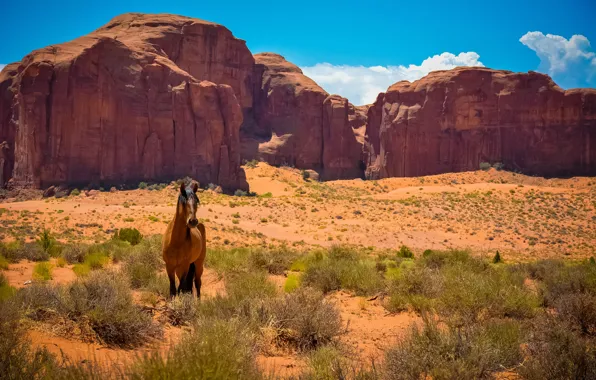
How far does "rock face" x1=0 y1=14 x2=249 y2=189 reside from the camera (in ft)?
156

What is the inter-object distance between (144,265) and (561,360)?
10566mm

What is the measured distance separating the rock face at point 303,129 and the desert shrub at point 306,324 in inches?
2647

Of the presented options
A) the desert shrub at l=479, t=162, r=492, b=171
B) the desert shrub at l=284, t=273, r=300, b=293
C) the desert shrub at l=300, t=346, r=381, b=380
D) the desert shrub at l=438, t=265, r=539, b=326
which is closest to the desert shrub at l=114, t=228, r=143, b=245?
the desert shrub at l=284, t=273, r=300, b=293

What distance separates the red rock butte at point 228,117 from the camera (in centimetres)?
4791

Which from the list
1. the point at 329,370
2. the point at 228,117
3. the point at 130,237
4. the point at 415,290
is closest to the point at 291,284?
the point at 415,290

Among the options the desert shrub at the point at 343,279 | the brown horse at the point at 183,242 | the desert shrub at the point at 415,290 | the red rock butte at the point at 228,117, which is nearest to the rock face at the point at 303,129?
the red rock butte at the point at 228,117

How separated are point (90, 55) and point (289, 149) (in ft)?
116

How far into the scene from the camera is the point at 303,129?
7775cm

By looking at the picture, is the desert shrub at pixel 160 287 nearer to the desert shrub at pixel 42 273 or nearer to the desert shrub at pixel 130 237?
the desert shrub at pixel 42 273

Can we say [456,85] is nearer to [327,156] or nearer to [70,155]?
[327,156]

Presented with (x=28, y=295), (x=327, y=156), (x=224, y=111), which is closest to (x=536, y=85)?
(x=327, y=156)

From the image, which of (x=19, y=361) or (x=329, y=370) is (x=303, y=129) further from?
(x=19, y=361)

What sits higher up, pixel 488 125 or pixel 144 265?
pixel 488 125

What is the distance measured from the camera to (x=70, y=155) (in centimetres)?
4766
